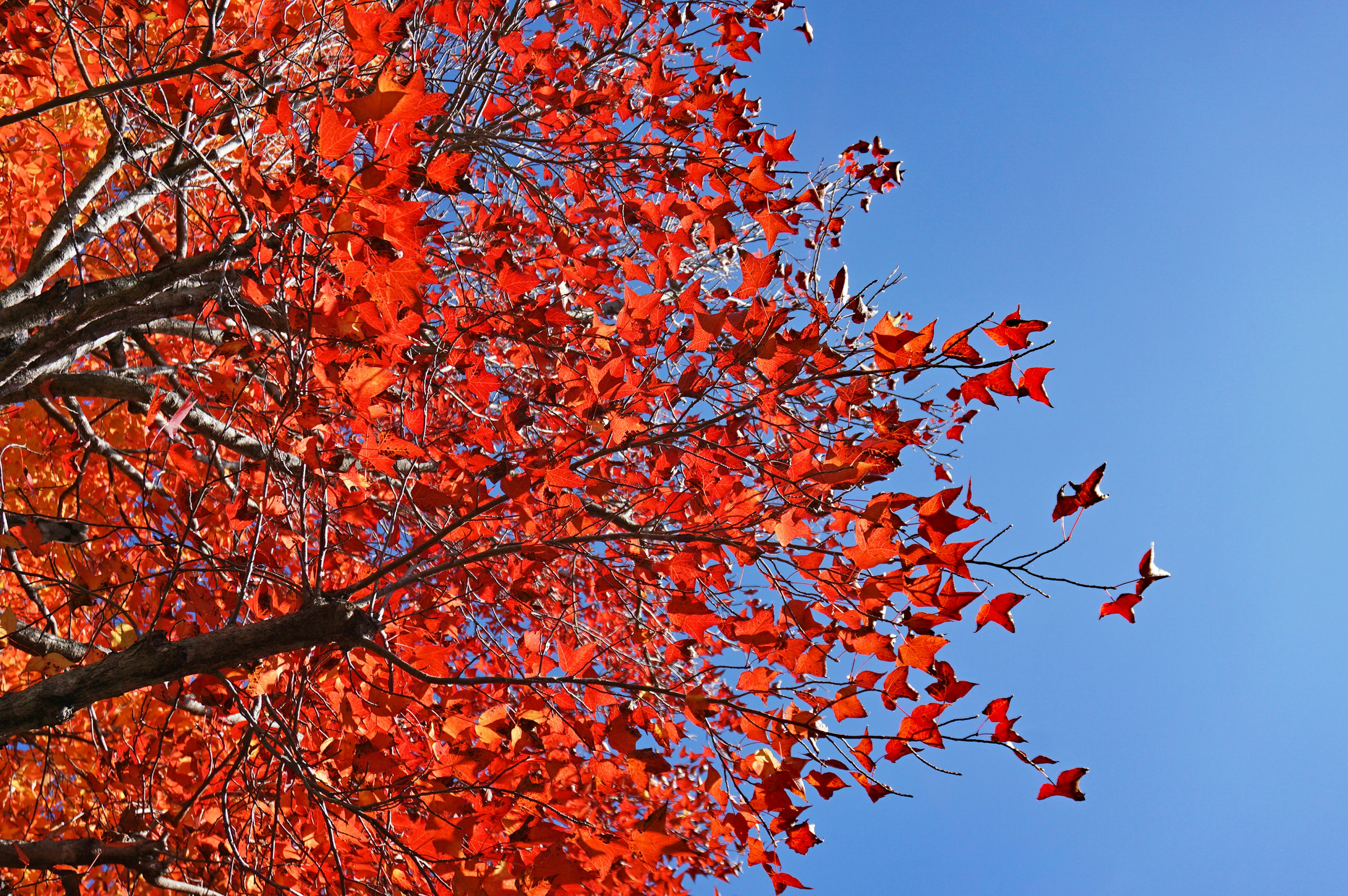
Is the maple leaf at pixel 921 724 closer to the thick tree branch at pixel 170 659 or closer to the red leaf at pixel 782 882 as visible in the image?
the red leaf at pixel 782 882

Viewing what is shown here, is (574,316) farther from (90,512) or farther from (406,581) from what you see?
(90,512)

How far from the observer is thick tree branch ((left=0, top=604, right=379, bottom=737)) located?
6.27 feet

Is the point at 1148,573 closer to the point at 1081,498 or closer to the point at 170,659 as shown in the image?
the point at 1081,498

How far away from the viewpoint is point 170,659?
191 cm

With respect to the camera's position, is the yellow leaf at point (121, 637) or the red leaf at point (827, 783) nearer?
the red leaf at point (827, 783)

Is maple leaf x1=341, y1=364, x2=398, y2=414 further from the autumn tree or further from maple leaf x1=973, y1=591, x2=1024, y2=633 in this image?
maple leaf x1=973, y1=591, x2=1024, y2=633

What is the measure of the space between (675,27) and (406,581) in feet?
13.6

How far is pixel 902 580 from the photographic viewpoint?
238 cm

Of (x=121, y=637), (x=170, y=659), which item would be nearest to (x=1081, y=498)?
(x=170, y=659)

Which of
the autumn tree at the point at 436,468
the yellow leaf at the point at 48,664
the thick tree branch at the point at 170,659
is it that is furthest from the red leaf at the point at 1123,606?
the yellow leaf at the point at 48,664

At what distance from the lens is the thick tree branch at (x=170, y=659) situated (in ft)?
6.27

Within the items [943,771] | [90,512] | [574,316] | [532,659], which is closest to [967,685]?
[943,771]

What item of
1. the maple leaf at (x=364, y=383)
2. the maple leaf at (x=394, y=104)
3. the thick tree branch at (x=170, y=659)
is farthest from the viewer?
the maple leaf at (x=364, y=383)

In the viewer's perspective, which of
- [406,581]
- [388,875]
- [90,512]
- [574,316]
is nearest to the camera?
[406,581]
